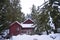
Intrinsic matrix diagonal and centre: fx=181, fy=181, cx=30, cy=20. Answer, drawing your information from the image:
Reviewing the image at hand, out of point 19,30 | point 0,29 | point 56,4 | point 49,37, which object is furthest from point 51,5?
point 19,30

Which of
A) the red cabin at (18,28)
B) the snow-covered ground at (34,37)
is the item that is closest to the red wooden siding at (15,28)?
the red cabin at (18,28)

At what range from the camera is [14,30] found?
36156 millimetres

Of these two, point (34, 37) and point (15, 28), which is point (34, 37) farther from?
point (15, 28)

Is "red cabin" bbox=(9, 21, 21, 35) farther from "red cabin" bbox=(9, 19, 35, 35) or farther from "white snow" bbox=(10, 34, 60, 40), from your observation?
"white snow" bbox=(10, 34, 60, 40)

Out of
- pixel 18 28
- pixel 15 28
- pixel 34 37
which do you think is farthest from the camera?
pixel 15 28

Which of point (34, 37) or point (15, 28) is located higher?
point (34, 37)

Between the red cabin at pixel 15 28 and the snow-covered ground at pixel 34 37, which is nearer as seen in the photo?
the snow-covered ground at pixel 34 37

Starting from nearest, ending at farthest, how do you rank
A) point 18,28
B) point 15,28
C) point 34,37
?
1. point 34,37
2. point 18,28
3. point 15,28

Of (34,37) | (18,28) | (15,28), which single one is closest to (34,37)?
(34,37)

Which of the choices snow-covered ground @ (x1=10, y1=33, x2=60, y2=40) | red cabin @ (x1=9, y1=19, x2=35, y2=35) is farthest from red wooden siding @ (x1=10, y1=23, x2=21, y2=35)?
snow-covered ground @ (x1=10, y1=33, x2=60, y2=40)

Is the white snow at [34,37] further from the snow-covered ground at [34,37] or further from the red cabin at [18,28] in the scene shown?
the red cabin at [18,28]

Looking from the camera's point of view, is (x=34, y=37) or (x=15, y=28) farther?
(x=15, y=28)

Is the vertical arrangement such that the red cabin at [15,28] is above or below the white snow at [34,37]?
below

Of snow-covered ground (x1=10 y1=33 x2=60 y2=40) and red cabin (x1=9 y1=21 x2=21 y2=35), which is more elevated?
snow-covered ground (x1=10 y1=33 x2=60 y2=40)
